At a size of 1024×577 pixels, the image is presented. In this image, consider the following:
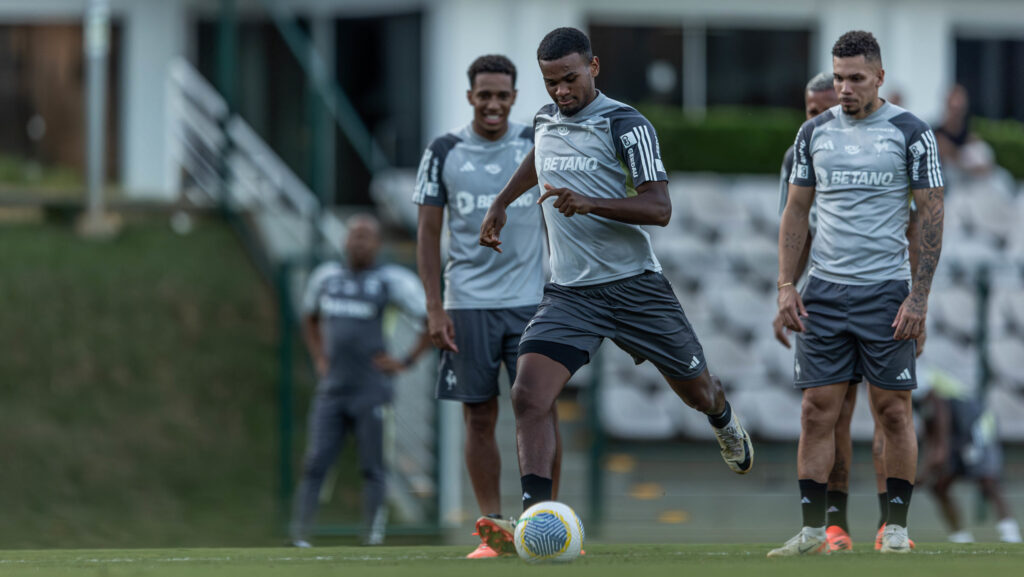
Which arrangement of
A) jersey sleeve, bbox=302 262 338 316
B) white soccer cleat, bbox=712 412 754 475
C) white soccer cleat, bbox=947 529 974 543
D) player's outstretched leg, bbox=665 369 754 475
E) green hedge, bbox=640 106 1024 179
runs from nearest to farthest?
player's outstretched leg, bbox=665 369 754 475
white soccer cleat, bbox=712 412 754 475
jersey sleeve, bbox=302 262 338 316
white soccer cleat, bbox=947 529 974 543
green hedge, bbox=640 106 1024 179

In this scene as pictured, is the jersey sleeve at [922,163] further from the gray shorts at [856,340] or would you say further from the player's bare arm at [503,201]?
the player's bare arm at [503,201]

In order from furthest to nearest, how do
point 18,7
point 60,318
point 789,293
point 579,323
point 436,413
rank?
point 18,7 < point 60,318 < point 436,413 < point 789,293 < point 579,323

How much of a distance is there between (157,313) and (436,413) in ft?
10.6

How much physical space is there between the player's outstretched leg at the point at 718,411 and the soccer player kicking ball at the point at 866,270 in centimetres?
28

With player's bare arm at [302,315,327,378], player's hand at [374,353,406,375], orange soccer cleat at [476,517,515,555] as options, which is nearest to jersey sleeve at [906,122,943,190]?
orange soccer cleat at [476,517,515,555]

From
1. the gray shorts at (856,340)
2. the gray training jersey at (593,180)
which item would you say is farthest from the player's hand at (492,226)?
the gray shorts at (856,340)

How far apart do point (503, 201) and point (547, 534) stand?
157 centimetres

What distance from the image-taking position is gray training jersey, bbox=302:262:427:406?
10.2 m

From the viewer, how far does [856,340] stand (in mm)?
6883

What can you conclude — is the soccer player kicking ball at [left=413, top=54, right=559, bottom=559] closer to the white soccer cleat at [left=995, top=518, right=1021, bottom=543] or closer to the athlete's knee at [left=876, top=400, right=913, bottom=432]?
the athlete's knee at [left=876, top=400, right=913, bottom=432]

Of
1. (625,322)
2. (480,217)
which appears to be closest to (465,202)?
(480,217)

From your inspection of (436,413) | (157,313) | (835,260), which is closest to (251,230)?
(157,313)

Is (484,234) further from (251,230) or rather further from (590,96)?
(251,230)

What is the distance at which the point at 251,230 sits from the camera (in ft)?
48.9
